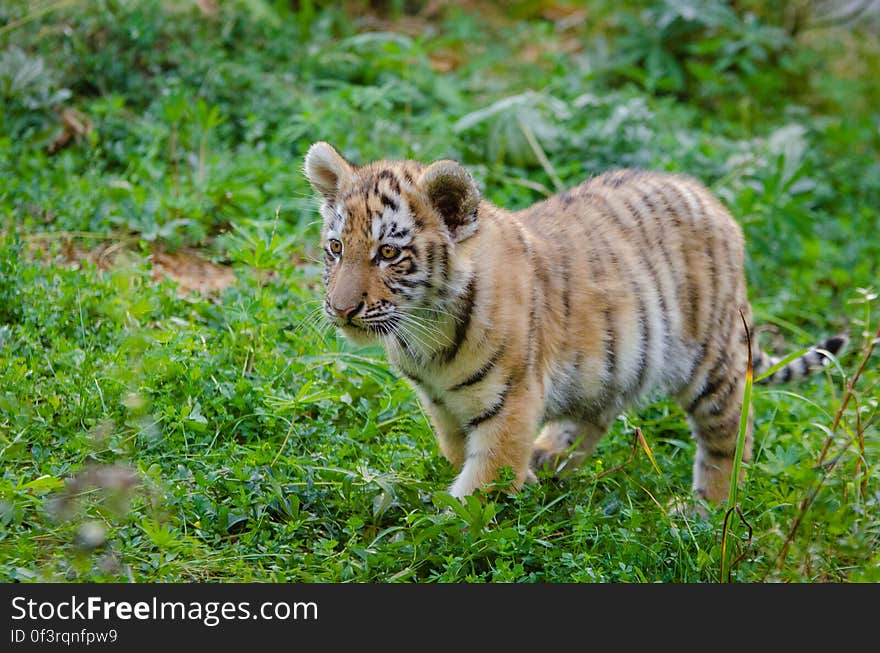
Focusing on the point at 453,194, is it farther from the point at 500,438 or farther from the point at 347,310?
the point at 500,438

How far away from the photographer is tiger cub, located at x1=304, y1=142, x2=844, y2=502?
4.32 meters

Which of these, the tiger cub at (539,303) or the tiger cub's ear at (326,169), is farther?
the tiger cub's ear at (326,169)

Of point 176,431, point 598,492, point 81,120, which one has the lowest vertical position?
point 598,492

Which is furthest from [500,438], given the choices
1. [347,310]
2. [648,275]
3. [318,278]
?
[318,278]

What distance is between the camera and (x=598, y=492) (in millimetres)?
4852

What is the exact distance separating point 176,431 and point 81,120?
135 inches

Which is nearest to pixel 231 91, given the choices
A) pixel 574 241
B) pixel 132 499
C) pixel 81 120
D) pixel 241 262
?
pixel 81 120

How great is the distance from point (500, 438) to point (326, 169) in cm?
137

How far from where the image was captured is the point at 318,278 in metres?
6.21

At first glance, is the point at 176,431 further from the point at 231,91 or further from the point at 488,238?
the point at 231,91

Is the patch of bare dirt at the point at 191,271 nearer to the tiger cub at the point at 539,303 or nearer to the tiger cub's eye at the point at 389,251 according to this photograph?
the tiger cub at the point at 539,303

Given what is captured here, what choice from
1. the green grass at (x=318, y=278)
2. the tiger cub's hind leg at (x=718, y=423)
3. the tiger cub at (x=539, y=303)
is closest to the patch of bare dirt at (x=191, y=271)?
the green grass at (x=318, y=278)

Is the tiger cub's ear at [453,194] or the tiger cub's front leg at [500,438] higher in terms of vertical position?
the tiger cub's ear at [453,194]

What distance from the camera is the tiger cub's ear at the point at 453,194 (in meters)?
4.25
